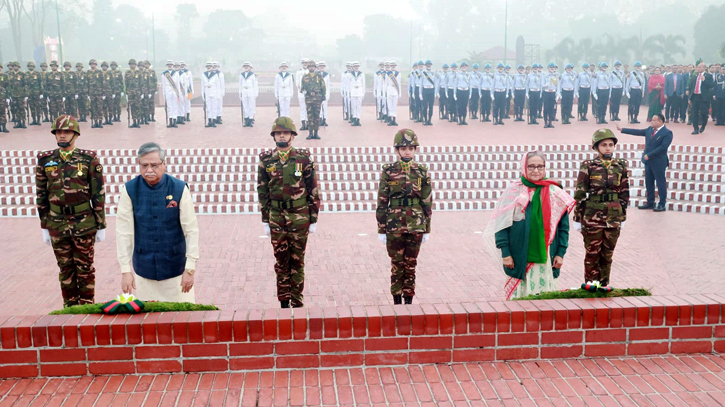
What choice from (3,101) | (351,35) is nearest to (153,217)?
(3,101)

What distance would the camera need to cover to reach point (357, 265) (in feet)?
26.0

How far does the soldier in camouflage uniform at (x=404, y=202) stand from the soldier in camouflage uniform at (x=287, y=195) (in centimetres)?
61

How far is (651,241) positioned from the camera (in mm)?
9062

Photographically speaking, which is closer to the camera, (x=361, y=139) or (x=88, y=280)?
(x=88, y=280)

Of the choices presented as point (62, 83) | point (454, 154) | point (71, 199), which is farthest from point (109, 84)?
point (71, 199)

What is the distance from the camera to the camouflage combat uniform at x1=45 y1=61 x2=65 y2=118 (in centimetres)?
1917

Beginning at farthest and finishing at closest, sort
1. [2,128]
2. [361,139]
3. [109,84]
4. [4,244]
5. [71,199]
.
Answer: [109,84], [2,128], [361,139], [4,244], [71,199]

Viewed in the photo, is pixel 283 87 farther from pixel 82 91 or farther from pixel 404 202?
pixel 404 202

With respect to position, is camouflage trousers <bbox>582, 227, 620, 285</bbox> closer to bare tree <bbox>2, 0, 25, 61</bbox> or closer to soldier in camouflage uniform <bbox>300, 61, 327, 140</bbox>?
soldier in camouflage uniform <bbox>300, 61, 327, 140</bbox>

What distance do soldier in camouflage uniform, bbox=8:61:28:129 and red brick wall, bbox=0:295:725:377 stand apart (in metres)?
17.3

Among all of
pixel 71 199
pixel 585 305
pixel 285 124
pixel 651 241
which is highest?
pixel 285 124

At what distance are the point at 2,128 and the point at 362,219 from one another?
41.9 ft

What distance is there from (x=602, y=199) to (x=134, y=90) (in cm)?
1572

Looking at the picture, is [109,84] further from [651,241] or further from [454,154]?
[651,241]
